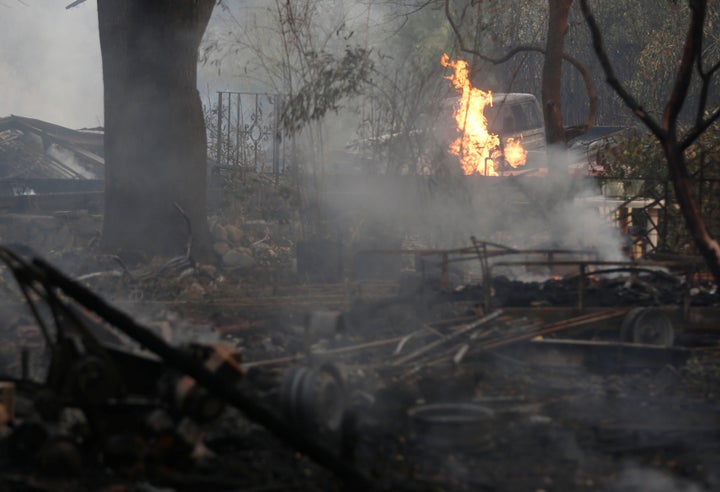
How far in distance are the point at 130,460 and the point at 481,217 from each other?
9.73 meters

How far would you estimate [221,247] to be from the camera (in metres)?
12.5

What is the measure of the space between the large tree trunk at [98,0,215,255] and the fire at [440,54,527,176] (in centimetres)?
397

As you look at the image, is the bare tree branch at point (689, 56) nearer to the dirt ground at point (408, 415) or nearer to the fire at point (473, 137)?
the dirt ground at point (408, 415)

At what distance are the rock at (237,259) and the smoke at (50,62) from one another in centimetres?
3050

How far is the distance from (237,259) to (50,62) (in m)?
32.9

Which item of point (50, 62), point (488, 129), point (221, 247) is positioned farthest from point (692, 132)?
point (50, 62)

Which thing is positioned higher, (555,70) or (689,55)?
(555,70)

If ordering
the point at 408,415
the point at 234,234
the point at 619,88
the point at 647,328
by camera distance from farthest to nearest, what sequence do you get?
the point at 234,234, the point at 619,88, the point at 647,328, the point at 408,415

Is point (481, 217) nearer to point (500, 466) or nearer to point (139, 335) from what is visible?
point (500, 466)

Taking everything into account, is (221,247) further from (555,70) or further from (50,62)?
(50,62)

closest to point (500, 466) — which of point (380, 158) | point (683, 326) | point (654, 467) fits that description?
point (654, 467)

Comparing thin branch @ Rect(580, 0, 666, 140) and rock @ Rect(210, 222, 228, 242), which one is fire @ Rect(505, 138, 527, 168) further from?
thin branch @ Rect(580, 0, 666, 140)

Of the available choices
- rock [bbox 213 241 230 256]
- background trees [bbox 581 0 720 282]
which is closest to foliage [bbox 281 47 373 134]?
rock [bbox 213 241 230 256]

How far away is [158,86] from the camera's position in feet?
38.0
